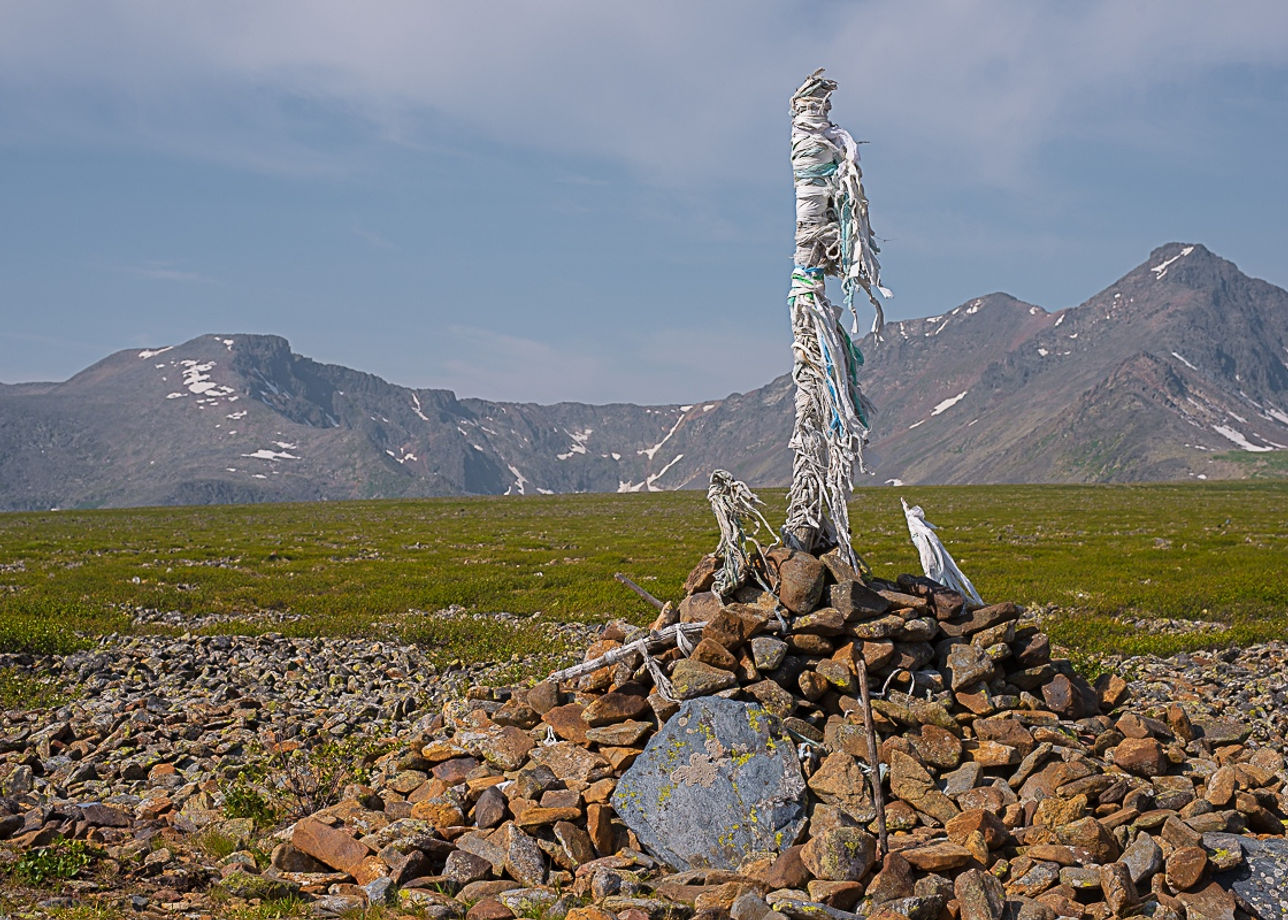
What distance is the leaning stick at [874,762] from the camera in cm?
927

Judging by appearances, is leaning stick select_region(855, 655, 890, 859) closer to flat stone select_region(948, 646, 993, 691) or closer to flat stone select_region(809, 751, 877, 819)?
flat stone select_region(809, 751, 877, 819)

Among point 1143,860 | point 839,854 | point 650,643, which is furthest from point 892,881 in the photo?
point 650,643

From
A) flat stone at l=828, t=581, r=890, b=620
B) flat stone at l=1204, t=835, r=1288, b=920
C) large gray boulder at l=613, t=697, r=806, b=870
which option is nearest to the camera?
flat stone at l=1204, t=835, r=1288, b=920

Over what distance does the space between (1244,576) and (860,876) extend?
2969 cm

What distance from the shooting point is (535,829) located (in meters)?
10.0

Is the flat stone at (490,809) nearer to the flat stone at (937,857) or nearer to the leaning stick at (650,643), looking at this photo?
the leaning stick at (650,643)

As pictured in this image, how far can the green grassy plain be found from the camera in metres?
25.0

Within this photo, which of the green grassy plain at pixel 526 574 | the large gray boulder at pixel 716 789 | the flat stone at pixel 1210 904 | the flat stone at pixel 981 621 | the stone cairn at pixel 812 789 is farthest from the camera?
the green grassy plain at pixel 526 574

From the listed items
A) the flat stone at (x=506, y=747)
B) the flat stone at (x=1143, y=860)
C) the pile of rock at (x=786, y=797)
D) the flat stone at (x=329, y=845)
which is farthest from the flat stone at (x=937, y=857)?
the flat stone at (x=329, y=845)

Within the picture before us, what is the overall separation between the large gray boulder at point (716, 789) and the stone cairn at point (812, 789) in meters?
0.02

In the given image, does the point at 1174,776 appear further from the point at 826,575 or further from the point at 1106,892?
the point at 826,575

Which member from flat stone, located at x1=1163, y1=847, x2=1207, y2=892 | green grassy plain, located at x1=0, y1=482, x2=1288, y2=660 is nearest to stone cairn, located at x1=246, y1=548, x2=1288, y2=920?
flat stone, located at x1=1163, y1=847, x2=1207, y2=892

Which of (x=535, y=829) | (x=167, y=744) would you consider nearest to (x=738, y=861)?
(x=535, y=829)

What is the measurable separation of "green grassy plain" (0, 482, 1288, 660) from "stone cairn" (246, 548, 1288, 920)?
34.1 ft
